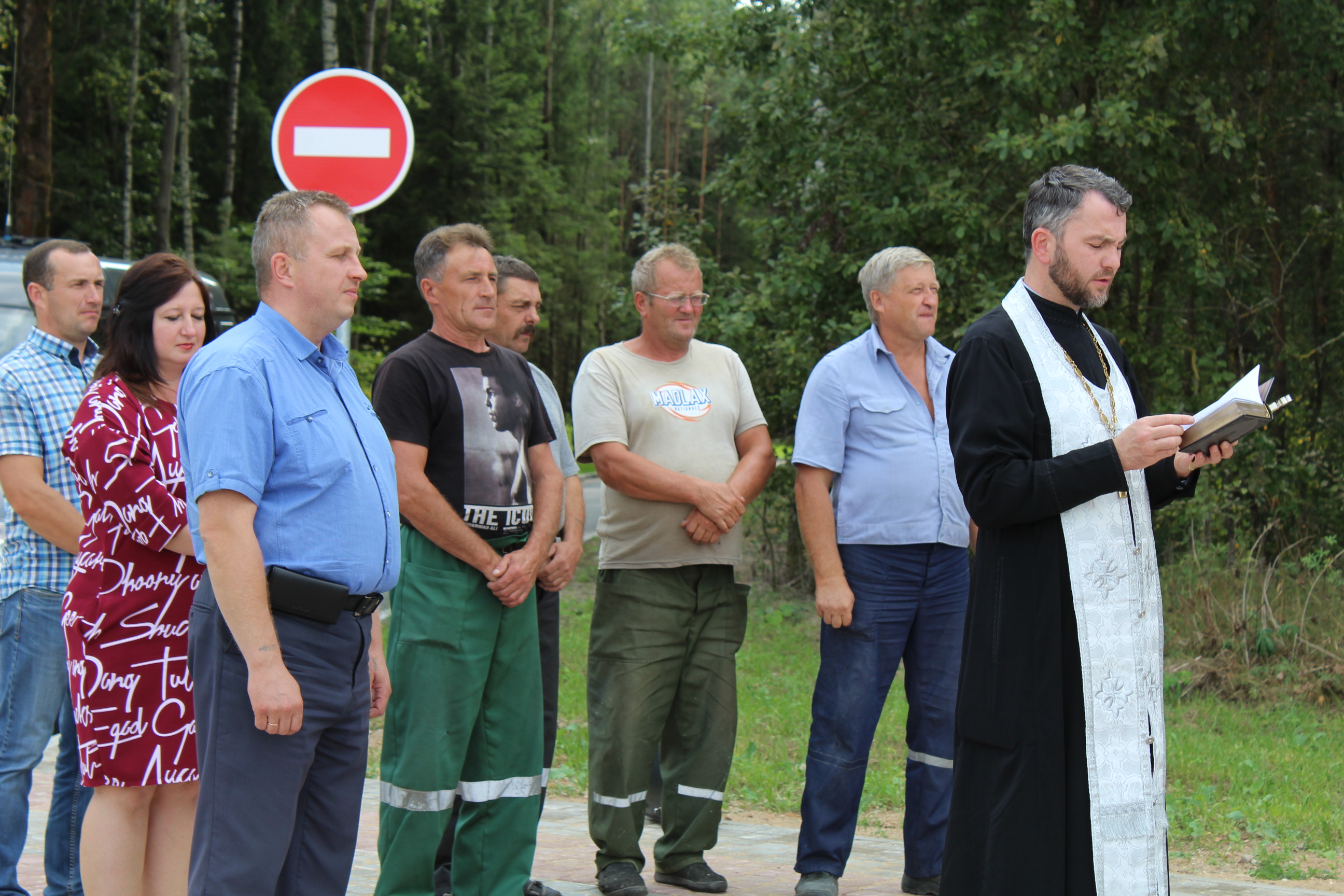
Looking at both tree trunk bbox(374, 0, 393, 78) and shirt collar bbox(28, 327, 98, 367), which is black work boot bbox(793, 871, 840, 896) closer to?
shirt collar bbox(28, 327, 98, 367)

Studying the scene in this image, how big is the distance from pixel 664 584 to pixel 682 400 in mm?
761

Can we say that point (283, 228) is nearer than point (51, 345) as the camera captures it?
Yes

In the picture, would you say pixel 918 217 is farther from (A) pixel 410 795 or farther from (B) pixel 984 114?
(A) pixel 410 795

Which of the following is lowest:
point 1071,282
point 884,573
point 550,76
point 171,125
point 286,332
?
point 884,573

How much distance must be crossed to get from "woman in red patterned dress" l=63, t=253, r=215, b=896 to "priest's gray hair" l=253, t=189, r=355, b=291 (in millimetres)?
675

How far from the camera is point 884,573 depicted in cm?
509

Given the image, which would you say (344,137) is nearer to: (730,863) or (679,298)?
(679,298)

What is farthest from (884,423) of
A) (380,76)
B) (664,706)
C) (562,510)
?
(380,76)

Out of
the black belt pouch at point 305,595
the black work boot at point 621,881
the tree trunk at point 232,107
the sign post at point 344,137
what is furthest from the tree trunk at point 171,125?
the black belt pouch at point 305,595

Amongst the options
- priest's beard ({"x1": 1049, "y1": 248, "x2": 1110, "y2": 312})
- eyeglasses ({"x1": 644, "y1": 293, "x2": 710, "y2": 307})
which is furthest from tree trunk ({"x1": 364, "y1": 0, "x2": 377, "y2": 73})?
priest's beard ({"x1": 1049, "y1": 248, "x2": 1110, "y2": 312})

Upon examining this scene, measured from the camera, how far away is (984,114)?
10609 millimetres

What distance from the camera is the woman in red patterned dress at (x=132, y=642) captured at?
382 cm

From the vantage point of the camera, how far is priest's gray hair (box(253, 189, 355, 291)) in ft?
11.2

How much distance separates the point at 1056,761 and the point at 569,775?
12.8 feet
